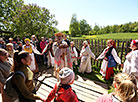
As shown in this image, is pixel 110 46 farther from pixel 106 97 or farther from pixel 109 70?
pixel 106 97

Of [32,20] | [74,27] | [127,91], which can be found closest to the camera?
[127,91]

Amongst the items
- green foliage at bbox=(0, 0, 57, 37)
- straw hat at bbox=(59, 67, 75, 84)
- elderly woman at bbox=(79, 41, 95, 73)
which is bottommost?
elderly woman at bbox=(79, 41, 95, 73)

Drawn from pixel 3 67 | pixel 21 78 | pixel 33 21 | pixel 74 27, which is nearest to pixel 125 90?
pixel 21 78

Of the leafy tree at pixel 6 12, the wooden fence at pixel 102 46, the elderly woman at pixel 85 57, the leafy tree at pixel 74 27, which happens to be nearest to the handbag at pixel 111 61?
the elderly woman at pixel 85 57

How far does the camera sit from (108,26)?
58.3 m

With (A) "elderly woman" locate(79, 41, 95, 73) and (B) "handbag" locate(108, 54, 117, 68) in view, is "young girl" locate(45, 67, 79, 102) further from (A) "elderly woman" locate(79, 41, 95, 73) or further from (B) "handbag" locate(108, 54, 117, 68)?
(A) "elderly woman" locate(79, 41, 95, 73)

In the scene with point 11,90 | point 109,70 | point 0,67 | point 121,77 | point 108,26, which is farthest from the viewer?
point 108,26

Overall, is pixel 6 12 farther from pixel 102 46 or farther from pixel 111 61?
pixel 111 61

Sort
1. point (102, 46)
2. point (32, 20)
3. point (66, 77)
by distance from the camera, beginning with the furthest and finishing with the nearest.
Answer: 1. point (32, 20)
2. point (102, 46)
3. point (66, 77)

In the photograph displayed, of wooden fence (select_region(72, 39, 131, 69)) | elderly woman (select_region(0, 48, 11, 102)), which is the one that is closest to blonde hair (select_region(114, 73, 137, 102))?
elderly woman (select_region(0, 48, 11, 102))

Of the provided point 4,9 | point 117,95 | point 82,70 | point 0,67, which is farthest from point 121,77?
A: point 4,9

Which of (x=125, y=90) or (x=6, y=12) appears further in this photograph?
(x=6, y=12)

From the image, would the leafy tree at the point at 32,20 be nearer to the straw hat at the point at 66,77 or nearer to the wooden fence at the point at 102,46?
the wooden fence at the point at 102,46

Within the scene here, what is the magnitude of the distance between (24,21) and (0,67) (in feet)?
28.5
